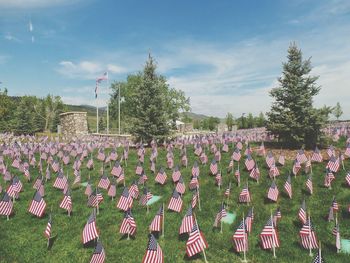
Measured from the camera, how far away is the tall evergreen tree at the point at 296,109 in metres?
19.7

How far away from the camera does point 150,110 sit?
26203 mm

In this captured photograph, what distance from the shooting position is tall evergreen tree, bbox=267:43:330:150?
64.6ft

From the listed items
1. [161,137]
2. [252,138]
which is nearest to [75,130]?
[161,137]

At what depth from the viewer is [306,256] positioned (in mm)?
9422

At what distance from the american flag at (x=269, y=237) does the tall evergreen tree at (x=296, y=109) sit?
10941 millimetres

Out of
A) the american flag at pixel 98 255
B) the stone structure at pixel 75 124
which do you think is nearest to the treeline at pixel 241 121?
the stone structure at pixel 75 124

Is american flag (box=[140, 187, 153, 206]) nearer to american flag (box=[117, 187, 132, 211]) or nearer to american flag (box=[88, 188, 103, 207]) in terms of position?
american flag (box=[117, 187, 132, 211])

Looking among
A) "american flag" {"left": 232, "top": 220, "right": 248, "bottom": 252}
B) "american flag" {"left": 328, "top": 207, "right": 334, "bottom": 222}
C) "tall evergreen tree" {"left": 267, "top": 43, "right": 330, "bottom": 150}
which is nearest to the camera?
"american flag" {"left": 232, "top": 220, "right": 248, "bottom": 252}

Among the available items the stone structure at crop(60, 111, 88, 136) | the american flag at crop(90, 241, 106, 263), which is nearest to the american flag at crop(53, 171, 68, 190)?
the american flag at crop(90, 241, 106, 263)

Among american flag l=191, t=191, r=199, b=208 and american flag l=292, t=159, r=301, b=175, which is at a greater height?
american flag l=292, t=159, r=301, b=175

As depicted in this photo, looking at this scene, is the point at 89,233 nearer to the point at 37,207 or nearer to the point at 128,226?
the point at 128,226

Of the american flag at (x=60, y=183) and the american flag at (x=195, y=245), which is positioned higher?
the american flag at (x=60, y=183)

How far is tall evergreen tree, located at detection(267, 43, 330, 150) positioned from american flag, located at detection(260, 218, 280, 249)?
1094cm

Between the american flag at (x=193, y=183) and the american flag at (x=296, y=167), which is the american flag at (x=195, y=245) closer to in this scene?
the american flag at (x=193, y=183)
